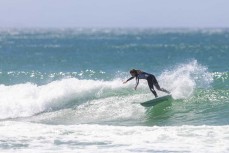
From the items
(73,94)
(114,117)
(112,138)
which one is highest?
(73,94)

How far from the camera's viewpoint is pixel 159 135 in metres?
18.5

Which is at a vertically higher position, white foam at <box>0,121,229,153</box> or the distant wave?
the distant wave

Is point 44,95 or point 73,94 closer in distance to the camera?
point 44,95

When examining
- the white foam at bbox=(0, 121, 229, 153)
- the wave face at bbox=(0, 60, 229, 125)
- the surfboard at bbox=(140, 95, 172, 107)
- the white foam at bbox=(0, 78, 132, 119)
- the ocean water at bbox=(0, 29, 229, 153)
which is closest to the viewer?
the white foam at bbox=(0, 121, 229, 153)

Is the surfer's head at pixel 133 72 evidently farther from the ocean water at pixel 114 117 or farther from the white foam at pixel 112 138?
the white foam at pixel 112 138

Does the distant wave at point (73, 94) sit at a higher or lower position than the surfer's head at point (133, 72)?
lower

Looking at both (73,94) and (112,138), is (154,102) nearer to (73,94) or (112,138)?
(73,94)

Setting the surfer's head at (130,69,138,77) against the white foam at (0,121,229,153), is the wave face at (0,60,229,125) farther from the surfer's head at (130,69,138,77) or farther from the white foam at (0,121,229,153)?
the white foam at (0,121,229,153)

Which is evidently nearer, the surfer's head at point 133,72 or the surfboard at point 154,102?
the surfer's head at point 133,72

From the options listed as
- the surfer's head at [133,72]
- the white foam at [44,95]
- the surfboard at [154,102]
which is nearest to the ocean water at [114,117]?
the white foam at [44,95]

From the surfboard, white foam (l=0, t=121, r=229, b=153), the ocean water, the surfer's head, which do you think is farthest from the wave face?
white foam (l=0, t=121, r=229, b=153)

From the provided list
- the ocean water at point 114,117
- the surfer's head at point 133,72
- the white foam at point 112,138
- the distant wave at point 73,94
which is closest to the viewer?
the white foam at point 112,138

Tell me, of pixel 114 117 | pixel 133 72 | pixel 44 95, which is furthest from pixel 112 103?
pixel 44 95

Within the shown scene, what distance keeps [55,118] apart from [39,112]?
1.75 m
